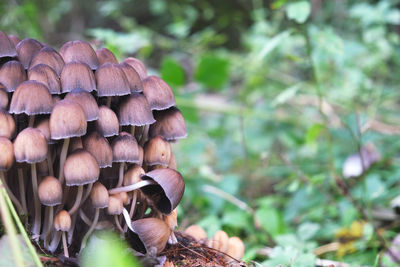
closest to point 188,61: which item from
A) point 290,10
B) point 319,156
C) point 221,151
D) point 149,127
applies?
point 221,151

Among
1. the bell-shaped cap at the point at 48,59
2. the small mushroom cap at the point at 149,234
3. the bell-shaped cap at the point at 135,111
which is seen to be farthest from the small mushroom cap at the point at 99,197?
the bell-shaped cap at the point at 48,59

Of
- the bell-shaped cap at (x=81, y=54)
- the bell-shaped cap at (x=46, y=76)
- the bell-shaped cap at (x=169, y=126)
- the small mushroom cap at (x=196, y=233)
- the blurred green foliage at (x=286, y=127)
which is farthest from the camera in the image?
the blurred green foliage at (x=286, y=127)

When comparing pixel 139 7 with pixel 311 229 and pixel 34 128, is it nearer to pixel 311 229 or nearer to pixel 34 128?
pixel 311 229

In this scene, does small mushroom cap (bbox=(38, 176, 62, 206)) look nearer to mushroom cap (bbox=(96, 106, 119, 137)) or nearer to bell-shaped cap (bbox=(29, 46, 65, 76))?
mushroom cap (bbox=(96, 106, 119, 137))

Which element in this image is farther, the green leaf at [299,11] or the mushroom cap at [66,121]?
the green leaf at [299,11]

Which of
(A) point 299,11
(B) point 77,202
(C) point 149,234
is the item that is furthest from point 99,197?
(A) point 299,11

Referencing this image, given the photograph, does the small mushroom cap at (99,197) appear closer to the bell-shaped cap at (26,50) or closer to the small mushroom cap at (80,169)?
the small mushroom cap at (80,169)

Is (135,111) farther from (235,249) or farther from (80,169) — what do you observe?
(235,249)

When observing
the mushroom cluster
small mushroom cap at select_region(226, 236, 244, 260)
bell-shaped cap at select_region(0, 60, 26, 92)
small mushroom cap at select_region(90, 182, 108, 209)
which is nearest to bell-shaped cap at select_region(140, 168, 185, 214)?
the mushroom cluster
